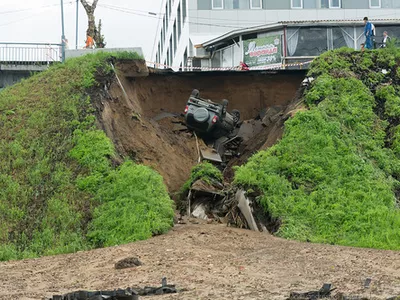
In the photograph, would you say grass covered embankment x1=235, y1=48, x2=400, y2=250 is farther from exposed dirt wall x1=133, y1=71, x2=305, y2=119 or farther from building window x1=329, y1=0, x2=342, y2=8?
building window x1=329, y1=0, x2=342, y2=8

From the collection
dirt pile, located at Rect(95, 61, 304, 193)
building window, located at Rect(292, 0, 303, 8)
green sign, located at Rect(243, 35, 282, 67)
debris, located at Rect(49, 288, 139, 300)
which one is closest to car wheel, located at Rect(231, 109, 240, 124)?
dirt pile, located at Rect(95, 61, 304, 193)

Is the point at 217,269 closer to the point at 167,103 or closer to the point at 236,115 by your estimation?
the point at 236,115

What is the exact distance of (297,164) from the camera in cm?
1898

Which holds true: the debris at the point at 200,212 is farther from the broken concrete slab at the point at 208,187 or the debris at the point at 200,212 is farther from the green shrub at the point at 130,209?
the green shrub at the point at 130,209

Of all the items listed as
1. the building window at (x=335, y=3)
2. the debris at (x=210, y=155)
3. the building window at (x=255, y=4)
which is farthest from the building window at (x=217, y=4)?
the debris at (x=210, y=155)

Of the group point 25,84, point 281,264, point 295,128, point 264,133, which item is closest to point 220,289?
point 281,264

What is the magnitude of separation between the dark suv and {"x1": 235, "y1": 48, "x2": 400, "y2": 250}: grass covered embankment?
2538 millimetres

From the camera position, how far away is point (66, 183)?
60.4 feet

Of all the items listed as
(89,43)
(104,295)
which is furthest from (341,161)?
(89,43)

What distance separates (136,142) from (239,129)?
368cm

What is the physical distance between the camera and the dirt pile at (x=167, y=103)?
838 inches

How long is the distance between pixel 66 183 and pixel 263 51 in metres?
15.8

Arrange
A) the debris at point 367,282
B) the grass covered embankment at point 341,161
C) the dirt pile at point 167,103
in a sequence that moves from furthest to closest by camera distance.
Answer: the dirt pile at point 167,103 < the grass covered embankment at point 341,161 < the debris at point 367,282

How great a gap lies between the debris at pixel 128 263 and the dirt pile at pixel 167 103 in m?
6.95
